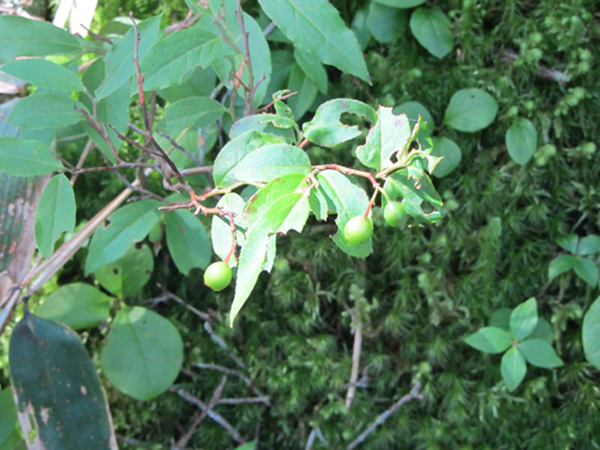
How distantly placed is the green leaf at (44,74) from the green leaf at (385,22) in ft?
3.28

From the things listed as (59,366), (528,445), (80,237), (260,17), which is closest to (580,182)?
(528,445)

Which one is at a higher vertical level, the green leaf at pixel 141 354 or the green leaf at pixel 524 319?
the green leaf at pixel 141 354

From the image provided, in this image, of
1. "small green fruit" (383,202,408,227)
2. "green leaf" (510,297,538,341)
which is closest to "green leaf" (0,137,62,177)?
"small green fruit" (383,202,408,227)

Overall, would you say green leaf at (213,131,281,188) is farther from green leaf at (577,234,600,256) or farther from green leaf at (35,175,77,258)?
green leaf at (577,234,600,256)

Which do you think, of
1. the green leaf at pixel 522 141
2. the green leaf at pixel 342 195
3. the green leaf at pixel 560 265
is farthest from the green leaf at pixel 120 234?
the green leaf at pixel 560 265

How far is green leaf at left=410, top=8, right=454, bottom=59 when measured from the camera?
5.11ft

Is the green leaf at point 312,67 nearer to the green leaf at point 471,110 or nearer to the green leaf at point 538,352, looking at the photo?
the green leaf at point 471,110

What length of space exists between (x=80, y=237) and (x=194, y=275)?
1.44 ft

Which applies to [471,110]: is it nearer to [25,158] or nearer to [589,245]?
[589,245]

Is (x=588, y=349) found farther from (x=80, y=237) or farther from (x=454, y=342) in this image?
(x=80, y=237)

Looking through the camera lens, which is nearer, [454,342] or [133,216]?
[133,216]

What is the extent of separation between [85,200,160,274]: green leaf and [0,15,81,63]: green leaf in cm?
47

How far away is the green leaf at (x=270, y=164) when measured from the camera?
0.77 meters

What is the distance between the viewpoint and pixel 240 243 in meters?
0.88
